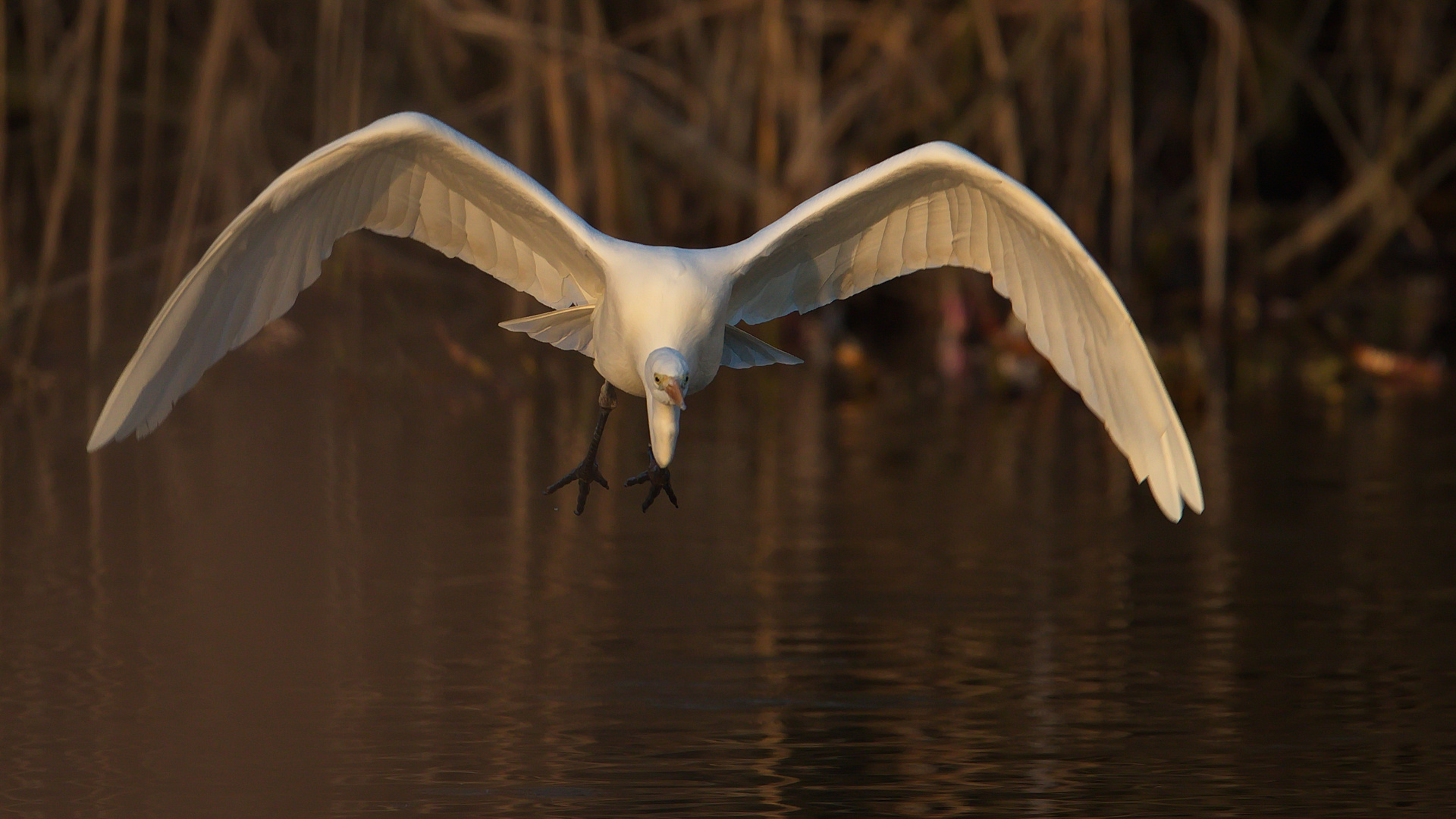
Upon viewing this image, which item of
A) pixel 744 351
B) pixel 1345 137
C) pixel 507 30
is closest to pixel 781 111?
pixel 507 30

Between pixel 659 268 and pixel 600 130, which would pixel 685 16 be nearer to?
pixel 600 130

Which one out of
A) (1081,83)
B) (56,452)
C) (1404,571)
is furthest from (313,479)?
(1081,83)

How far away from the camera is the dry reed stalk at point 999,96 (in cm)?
1388

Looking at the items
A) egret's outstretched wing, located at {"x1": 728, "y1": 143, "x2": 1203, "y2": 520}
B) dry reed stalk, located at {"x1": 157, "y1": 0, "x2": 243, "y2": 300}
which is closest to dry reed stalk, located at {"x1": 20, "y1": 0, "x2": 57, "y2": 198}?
Result: dry reed stalk, located at {"x1": 157, "y1": 0, "x2": 243, "y2": 300}

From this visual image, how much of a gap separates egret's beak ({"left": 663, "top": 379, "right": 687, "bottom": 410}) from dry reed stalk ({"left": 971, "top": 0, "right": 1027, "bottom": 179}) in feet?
25.6

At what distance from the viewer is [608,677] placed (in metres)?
6.67

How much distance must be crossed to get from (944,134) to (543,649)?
808cm

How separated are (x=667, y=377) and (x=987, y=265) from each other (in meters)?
1.38

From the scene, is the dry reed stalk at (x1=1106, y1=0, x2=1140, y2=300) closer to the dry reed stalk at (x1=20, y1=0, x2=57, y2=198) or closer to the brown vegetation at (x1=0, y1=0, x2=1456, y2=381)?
the brown vegetation at (x1=0, y1=0, x2=1456, y2=381)

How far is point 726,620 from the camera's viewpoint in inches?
293

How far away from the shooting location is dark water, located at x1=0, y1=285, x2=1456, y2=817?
223 inches

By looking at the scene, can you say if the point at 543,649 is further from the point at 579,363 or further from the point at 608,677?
the point at 579,363

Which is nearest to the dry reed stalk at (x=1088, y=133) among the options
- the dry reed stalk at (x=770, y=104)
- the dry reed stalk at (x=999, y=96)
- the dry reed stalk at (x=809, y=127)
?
the dry reed stalk at (x=999, y=96)

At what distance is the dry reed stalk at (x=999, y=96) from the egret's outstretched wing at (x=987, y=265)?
6519 millimetres
